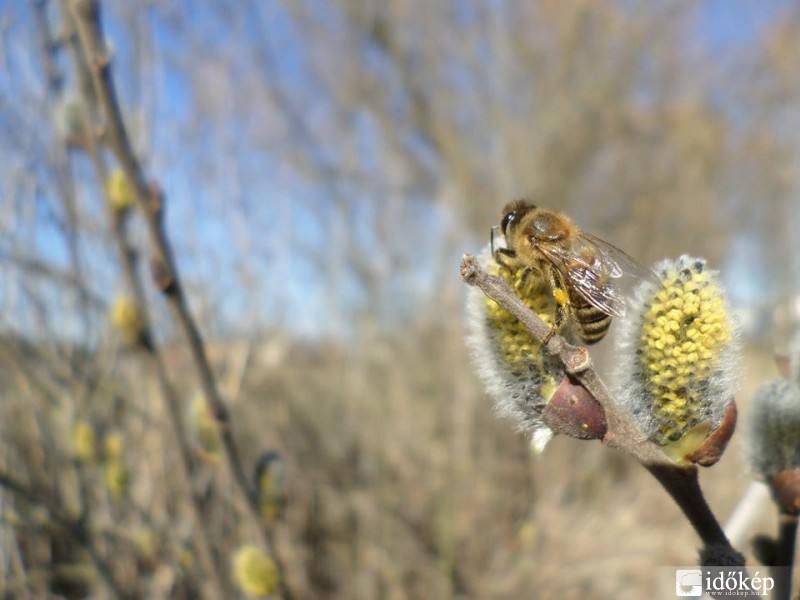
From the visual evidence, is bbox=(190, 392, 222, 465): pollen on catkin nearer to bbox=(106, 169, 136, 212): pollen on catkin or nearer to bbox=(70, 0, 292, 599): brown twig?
bbox=(70, 0, 292, 599): brown twig

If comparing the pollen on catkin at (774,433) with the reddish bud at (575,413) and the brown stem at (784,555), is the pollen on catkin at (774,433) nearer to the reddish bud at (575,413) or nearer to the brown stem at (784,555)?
the brown stem at (784,555)

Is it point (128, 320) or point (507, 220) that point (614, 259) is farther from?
point (128, 320)

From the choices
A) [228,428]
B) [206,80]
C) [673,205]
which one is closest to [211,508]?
[228,428]

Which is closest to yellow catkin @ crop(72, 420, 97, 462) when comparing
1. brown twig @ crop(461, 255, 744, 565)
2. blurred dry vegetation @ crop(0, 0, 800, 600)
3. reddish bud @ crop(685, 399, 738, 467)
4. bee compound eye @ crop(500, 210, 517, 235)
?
blurred dry vegetation @ crop(0, 0, 800, 600)

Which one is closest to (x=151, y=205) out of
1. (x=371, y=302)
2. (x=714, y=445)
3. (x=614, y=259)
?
(x=614, y=259)

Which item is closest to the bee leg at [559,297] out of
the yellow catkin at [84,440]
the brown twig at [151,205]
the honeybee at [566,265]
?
the honeybee at [566,265]
